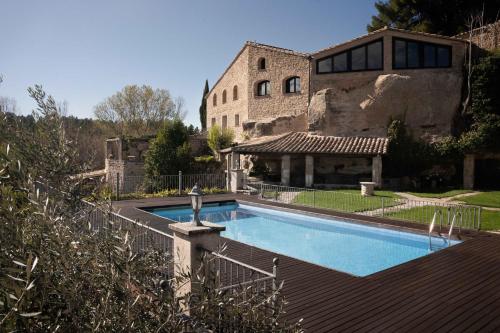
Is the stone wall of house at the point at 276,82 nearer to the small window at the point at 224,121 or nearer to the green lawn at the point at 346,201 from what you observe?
the small window at the point at 224,121

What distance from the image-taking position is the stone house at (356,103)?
23.1 m

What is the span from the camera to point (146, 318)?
2.42m

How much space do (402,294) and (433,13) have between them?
3008 centimetres

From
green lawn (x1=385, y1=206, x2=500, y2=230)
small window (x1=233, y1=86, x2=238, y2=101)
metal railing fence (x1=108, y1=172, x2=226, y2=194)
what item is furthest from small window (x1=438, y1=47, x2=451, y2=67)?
small window (x1=233, y1=86, x2=238, y2=101)

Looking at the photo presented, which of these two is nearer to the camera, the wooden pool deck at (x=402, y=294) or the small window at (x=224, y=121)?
the wooden pool deck at (x=402, y=294)

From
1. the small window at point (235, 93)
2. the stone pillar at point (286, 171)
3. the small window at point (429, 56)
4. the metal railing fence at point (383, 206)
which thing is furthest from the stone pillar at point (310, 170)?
the small window at point (235, 93)

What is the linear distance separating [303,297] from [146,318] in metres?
4.55

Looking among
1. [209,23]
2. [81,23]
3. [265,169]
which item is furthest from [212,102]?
[81,23]

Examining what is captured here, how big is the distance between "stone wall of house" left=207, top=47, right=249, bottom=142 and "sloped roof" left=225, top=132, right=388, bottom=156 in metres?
8.40

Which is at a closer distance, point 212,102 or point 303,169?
point 303,169

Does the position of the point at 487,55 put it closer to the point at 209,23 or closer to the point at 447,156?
the point at 447,156

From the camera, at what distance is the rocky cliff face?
23.1m

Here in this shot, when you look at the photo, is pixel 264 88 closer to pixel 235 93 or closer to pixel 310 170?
pixel 235 93

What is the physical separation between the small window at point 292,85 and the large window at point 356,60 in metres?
2.98
